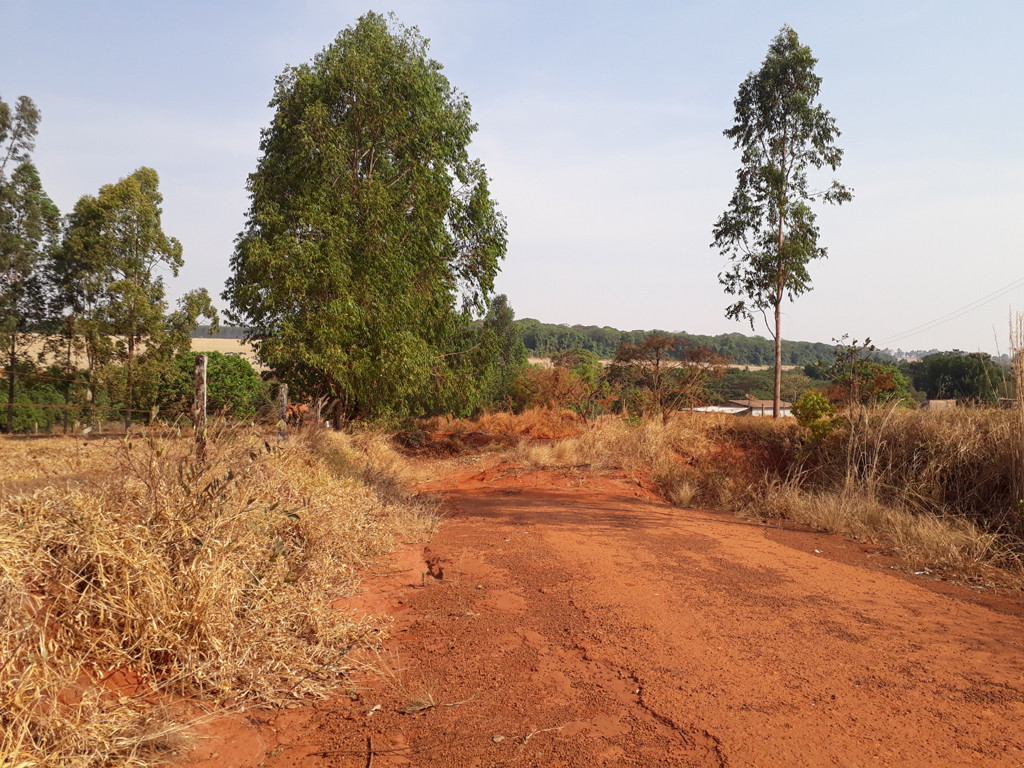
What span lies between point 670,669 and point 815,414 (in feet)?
35.5

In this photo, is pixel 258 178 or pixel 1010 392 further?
pixel 258 178

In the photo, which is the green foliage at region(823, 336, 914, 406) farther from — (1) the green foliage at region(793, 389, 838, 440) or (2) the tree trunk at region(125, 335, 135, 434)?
(2) the tree trunk at region(125, 335, 135, 434)

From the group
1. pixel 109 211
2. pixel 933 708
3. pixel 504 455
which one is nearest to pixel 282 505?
pixel 933 708

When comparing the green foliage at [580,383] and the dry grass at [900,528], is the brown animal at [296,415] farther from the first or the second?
the green foliage at [580,383]

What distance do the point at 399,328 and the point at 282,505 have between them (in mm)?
9859

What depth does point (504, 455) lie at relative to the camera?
52.9 feet

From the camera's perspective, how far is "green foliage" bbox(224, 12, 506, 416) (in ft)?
45.0

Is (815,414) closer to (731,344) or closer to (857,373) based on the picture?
(857,373)

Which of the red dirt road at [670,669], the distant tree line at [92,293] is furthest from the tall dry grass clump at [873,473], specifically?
the distant tree line at [92,293]

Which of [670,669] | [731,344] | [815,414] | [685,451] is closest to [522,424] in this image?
[685,451]

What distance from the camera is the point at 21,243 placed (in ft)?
73.5

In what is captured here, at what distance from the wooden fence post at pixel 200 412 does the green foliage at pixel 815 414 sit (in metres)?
11.1

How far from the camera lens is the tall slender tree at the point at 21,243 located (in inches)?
872

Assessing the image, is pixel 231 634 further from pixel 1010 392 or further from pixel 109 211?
pixel 109 211
